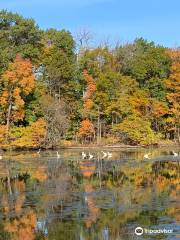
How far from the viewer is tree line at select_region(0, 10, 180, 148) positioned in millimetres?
58594

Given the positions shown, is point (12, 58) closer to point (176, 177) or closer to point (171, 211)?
point (176, 177)

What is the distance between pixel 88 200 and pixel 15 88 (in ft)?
115

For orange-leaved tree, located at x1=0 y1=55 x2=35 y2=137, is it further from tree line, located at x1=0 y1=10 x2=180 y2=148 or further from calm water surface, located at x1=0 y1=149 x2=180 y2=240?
calm water surface, located at x1=0 y1=149 x2=180 y2=240

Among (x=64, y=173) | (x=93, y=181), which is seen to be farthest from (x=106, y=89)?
(x=93, y=181)

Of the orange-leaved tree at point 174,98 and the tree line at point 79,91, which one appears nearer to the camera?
the tree line at point 79,91

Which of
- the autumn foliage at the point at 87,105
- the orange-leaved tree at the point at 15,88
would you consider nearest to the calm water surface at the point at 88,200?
the orange-leaved tree at the point at 15,88

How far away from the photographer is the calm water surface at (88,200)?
19.7 metres

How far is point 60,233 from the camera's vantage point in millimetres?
19312

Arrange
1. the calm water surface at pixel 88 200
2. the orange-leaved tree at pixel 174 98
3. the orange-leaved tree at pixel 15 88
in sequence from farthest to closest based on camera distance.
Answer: the orange-leaved tree at pixel 174 98 < the orange-leaved tree at pixel 15 88 < the calm water surface at pixel 88 200

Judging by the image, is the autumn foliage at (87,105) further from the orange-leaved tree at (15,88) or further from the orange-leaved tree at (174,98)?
the orange-leaved tree at (174,98)

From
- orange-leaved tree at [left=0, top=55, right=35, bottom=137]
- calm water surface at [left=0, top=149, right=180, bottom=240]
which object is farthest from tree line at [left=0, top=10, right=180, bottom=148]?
calm water surface at [left=0, top=149, right=180, bottom=240]

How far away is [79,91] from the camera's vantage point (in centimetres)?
6838

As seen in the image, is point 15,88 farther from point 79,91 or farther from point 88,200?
point 88,200

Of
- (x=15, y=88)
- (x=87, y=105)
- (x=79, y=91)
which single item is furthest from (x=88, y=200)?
(x=79, y=91)
